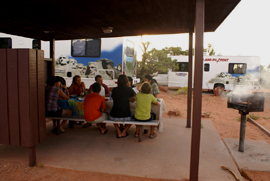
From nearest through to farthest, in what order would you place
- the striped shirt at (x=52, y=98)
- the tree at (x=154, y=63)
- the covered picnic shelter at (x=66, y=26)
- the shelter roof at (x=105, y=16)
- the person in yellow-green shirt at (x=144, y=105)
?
1. the covered picnic shelter at (x=66, y=26)
2. the shelter roof at (x=105, y=16)
3. the person in yellow-green shirt at (x=144, y=105)
4. the striped shirt at (x=52, y=98)
5. the tree at (x=154, y=63)

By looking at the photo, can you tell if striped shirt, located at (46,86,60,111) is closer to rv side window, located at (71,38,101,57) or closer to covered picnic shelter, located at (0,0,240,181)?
covered picnic shelter, located at (0,0,240,181)

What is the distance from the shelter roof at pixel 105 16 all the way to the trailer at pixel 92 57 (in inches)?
148

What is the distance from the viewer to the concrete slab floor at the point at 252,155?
3871 mm

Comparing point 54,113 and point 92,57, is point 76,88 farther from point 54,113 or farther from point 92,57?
point 92,57

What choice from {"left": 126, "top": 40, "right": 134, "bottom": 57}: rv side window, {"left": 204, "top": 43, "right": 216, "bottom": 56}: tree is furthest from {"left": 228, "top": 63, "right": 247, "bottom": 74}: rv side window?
{"left": 204, "top": 43, "right": 216, "bottom": 56}: tree

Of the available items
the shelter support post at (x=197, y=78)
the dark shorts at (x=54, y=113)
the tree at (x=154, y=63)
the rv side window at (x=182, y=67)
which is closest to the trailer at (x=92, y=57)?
the dark shorts at (x=54, y=113)

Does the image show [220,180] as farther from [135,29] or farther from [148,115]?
[135,29]

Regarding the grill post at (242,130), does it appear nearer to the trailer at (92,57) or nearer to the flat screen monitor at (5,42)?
the flat screen monitor at (5,42)

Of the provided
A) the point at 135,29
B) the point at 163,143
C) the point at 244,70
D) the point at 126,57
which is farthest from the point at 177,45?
the point at 163,143

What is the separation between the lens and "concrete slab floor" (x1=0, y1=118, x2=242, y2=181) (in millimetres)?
3447

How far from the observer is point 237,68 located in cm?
1505

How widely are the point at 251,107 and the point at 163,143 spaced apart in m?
1.90

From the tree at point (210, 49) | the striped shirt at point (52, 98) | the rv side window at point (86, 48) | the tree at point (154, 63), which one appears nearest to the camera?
the striped shirt at point (52, 98)

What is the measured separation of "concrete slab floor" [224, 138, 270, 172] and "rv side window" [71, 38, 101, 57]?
757cm
